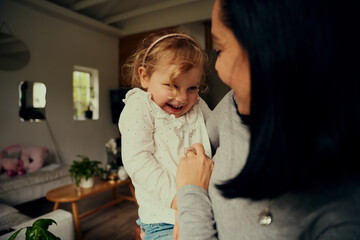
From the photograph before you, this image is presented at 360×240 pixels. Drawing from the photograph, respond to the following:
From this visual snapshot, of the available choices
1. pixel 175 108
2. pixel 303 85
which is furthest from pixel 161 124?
pixel 303 85

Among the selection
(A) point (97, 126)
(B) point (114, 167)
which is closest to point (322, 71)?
(B) point (114, 167)

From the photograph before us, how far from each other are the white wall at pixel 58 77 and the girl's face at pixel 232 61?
472cm

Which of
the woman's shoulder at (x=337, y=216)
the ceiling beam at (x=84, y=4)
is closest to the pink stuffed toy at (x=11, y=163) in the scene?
the ceiling beam at (x=84, y=4)

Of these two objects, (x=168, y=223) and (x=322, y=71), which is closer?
(x=322, y=71)

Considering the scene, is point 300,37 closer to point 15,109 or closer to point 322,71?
point 322,71

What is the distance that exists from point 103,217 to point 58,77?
3.20 meters

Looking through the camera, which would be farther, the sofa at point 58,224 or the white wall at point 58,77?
the white wall at point 58,77

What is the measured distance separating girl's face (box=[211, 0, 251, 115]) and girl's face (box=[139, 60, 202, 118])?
0.35 meters

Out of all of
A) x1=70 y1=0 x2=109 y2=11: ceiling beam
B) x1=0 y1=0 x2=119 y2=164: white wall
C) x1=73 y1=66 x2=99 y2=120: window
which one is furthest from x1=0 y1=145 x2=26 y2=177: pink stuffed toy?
x1=70 y1=0 x2=109 y2=11: ceiling beam

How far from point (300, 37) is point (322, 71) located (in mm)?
69

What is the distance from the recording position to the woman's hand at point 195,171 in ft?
2.20

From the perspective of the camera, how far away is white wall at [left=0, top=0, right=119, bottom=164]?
414 centimetres

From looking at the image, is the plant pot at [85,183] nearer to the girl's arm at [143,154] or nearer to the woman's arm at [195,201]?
the girl's arm at [143,154]

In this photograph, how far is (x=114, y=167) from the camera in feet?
11.9
